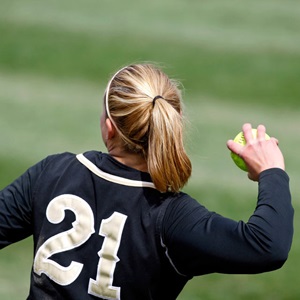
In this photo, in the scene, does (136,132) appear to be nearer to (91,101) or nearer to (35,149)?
(35,149)

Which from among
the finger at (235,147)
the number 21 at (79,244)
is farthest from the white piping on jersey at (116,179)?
the finger at (235,147)

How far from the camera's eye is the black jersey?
2.75m

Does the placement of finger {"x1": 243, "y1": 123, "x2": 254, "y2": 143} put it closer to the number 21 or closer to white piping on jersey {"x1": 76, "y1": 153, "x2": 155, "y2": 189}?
white piping on jersey {"x1": 76, "y1": 153, "x2": 155, "y2": 189}

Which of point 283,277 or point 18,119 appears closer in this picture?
point 283,277

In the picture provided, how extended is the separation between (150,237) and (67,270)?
349mm

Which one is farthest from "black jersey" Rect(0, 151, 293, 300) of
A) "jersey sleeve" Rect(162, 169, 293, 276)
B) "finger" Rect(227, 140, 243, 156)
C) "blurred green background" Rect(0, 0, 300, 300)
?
"blurred green background" Rect(0, 0, 300, 300)

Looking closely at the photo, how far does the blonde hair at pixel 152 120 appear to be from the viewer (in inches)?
113

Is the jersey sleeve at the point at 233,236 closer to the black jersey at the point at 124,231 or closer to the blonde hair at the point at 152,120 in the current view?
the black jersey at the point at 124,231

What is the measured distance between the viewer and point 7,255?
614 cm

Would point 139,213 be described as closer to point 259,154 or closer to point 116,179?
point 116,179

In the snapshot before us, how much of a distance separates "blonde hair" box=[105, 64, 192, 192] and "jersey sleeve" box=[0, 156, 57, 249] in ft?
1.17

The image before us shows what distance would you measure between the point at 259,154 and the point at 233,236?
0.34 m

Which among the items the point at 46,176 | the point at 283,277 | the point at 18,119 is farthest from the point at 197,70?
the point at 46,176

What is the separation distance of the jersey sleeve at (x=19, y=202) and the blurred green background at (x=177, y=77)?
2.84 metres
